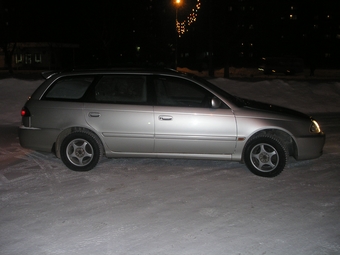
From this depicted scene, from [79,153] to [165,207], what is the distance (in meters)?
2.37

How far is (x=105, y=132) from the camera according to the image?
7.03m

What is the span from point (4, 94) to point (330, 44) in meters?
67.6

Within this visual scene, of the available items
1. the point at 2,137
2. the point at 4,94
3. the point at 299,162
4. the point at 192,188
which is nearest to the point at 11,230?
the point at 192,188

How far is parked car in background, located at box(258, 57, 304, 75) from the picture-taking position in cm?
3766

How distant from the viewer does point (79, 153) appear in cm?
713

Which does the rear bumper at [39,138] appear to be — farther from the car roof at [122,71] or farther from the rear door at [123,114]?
the car roof at [122,71]

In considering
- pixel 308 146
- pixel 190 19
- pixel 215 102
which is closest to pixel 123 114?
pixel 215 102

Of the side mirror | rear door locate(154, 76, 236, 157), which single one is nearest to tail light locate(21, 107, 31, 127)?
rear door locate(154, 76, 236, 157)

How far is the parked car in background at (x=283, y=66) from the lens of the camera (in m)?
37.7

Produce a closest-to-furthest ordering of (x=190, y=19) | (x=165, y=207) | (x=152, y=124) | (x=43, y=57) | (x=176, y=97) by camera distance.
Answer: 1. (x=165, y=207)
2. (x=152, y=124)
3. (x=176, y=97)
4. (x=190, y=19)
5. (x=43, y=57)

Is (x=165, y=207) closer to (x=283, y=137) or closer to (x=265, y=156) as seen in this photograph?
(x=265, y=156)

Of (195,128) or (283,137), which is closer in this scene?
(195,128)

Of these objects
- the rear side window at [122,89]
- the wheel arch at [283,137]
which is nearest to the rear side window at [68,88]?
the rear side window at [122,89]

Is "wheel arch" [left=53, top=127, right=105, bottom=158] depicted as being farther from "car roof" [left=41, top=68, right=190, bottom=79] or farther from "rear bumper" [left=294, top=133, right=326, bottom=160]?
"rear bumper" [left=294, top=133, right=326, bottom=160]
